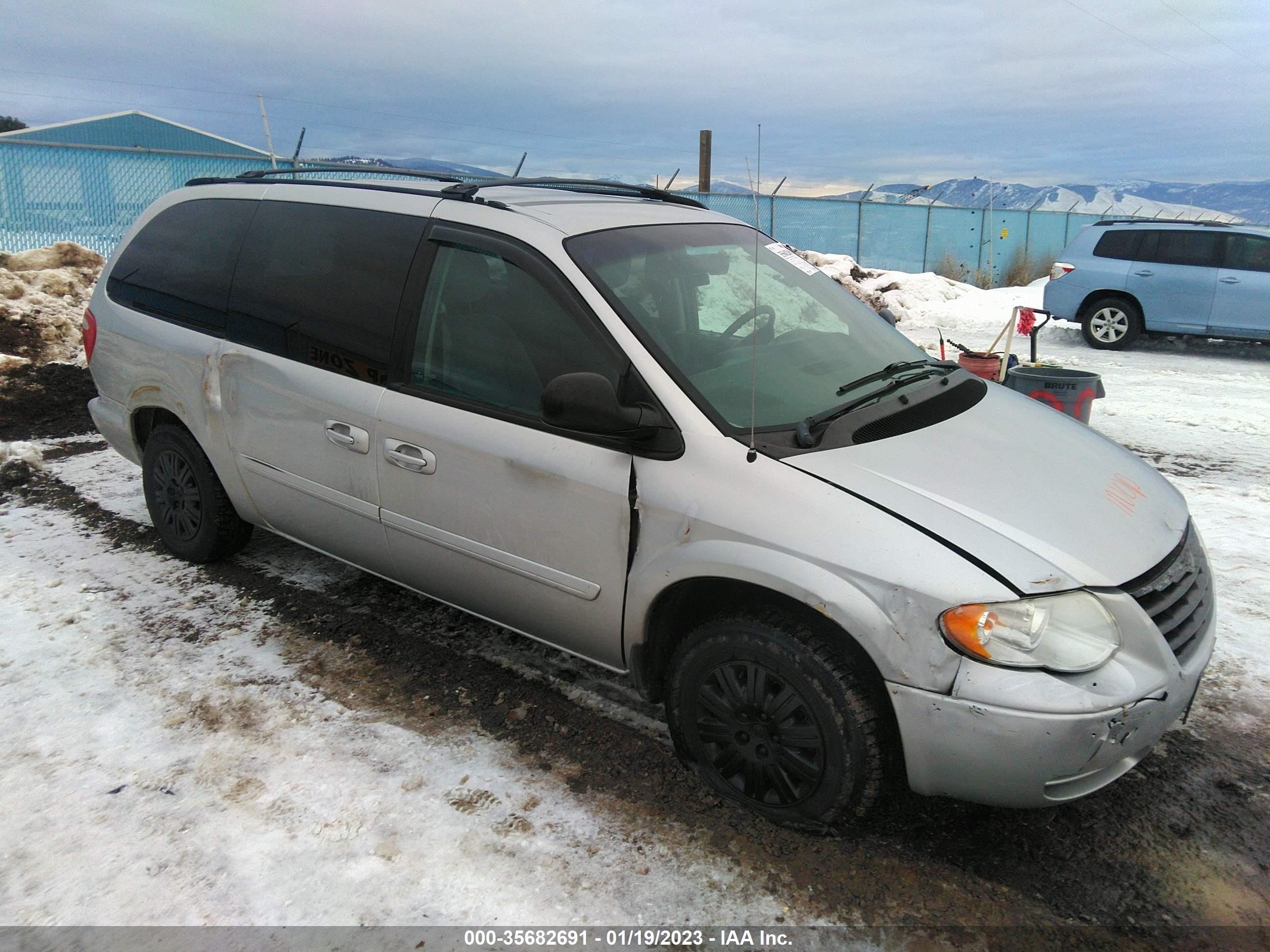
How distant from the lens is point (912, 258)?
927 inches

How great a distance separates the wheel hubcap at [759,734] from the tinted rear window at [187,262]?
2723mm

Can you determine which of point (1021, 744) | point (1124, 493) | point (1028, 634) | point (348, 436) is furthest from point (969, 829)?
point (348, 436)

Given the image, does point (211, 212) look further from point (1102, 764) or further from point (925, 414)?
point (1102, 764)

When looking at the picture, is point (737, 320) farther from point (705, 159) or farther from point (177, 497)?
point (705, 159)

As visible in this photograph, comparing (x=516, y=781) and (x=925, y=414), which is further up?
(x=925, y=414)

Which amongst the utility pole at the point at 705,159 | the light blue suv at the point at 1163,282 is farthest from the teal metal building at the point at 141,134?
the light blue suv at the point at 1163,282

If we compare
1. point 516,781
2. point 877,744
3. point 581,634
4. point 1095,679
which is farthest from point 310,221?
point 1095,679

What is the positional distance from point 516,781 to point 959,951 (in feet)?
4.57

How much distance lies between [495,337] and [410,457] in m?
0.54

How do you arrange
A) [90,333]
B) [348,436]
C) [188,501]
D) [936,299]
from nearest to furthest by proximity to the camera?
[348,436], [188,501], [90,333], [936,299]

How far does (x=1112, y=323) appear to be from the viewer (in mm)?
12234

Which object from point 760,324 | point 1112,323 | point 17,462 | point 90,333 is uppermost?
point 760,324

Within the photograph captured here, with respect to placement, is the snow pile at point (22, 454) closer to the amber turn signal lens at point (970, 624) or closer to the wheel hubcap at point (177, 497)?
the wheel hubcap at point (177, 497)

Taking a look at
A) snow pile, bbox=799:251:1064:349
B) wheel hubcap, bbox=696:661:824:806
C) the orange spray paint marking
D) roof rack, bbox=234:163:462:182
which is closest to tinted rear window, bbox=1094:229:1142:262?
snow pile, bbox=799:251:1064:349
